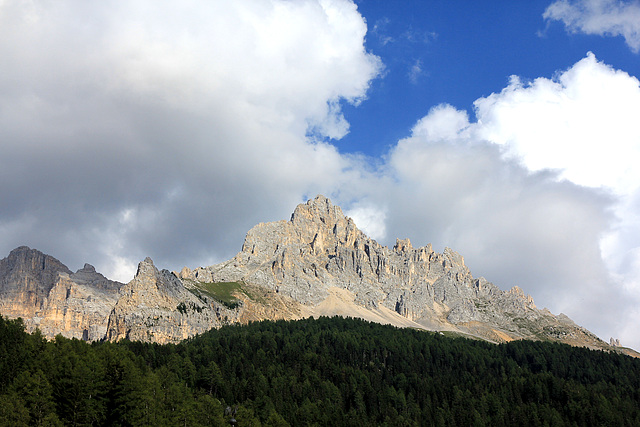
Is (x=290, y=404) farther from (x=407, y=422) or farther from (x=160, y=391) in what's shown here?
(x=160, y=391)

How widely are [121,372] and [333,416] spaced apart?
250ft

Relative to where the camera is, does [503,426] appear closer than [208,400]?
No

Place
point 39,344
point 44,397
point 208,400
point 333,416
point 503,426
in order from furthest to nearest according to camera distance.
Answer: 1. point 503,426
2. point 333,416
3. point 39,344
4. point 208,400
5. point 44,397

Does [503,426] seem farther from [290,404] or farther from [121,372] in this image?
[121,372]

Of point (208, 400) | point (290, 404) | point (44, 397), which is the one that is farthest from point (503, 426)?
point (44, 397)

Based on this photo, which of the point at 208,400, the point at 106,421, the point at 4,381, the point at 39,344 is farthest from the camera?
the point at 39,344

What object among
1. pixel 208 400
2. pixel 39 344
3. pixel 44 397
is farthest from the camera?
pixel 39 344

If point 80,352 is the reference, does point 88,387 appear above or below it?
below

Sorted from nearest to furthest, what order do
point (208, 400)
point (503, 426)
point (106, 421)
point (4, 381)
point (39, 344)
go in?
point (106, 421)
point (4, 381)
point (208, 400)
point (39, 344)
point (503, 426)

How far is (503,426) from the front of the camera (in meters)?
195

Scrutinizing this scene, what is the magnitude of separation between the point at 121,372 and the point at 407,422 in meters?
101

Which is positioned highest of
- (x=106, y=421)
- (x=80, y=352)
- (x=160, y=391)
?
(x=80, y=352)

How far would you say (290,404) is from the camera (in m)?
188

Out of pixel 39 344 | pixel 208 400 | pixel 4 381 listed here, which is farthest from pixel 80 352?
pixel 208 400
